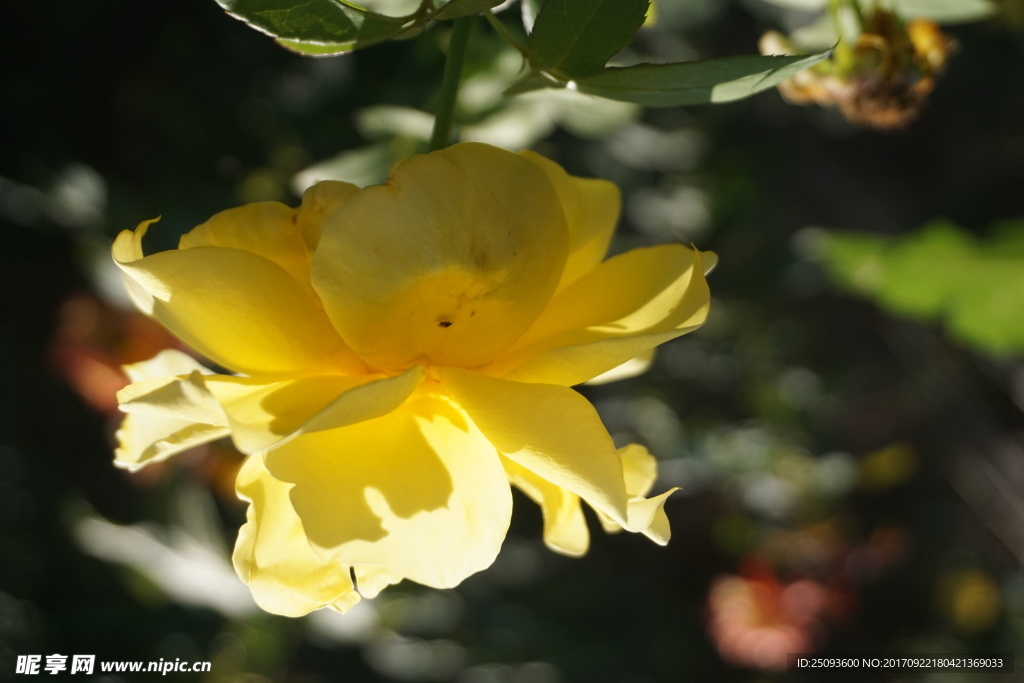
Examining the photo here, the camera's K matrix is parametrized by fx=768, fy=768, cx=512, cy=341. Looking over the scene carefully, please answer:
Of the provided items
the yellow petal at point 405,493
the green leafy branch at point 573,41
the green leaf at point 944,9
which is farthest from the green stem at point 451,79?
the green leaf at point 944,9

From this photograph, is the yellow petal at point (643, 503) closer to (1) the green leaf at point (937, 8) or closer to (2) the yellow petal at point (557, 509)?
(2) the yellow petal at point (557, 509)

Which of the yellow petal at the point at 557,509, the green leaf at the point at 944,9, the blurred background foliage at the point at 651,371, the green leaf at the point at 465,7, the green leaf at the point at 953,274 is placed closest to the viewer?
the green leaf at the point at 465,7

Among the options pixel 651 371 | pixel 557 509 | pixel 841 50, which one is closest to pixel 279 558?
pixel 557 509

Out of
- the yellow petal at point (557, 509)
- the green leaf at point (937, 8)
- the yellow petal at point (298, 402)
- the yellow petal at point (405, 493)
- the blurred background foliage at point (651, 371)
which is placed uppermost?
the green leaf at point (937, 8)

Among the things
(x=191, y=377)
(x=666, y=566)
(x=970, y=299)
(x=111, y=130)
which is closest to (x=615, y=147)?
(x=970, y=299)

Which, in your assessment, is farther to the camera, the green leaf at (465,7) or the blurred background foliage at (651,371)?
the blurred background foliage at (651,371)

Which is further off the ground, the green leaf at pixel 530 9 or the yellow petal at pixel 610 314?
the green leaf at pixel 530 9

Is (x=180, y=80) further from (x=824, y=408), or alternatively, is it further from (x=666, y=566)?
(x=666, y=566)

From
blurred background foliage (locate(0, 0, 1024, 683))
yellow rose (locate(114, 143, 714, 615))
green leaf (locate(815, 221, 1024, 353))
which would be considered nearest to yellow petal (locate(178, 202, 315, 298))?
yellow rose (locate(114, 143, 714, 615))
